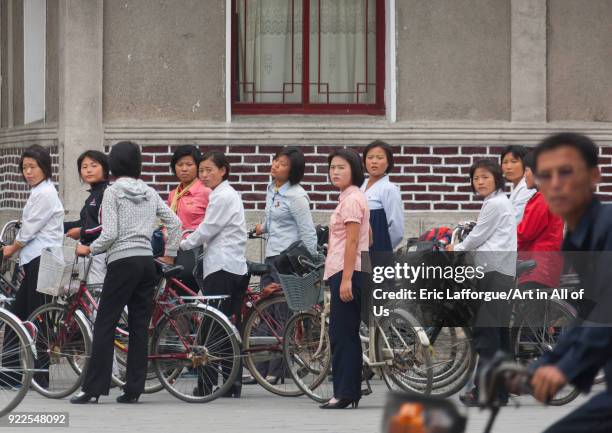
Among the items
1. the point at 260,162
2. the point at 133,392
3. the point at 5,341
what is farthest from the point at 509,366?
the point at 260,162

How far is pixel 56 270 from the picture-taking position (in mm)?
10609

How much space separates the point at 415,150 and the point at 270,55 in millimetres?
1821

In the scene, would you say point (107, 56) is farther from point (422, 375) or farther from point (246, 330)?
point (422, 375)

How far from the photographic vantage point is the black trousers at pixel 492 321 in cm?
1051

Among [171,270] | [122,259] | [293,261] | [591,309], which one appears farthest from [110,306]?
[591,309]

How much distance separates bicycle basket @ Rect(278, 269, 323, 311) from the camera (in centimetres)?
1062

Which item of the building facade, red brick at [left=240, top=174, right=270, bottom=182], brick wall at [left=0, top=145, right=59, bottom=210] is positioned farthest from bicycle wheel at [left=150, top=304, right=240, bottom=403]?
brick wall at [left=0, top=145, right=59, bottom=210]

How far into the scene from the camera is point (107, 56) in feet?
49.6

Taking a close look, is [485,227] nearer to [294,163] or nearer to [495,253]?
[495,253]

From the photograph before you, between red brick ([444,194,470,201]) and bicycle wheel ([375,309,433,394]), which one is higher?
red brick ([444,194,470,201])

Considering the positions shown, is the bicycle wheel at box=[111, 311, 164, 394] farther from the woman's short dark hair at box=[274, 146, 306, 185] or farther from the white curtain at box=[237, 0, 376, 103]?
the white curtain at box=[237, 0, 376, 103]

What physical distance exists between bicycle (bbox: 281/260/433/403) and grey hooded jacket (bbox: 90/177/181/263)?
1062 millimetres

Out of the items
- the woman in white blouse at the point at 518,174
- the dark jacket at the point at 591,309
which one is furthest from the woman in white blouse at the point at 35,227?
the dark jacket at the point at 591,309

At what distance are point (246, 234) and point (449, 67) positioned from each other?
15.5ft
